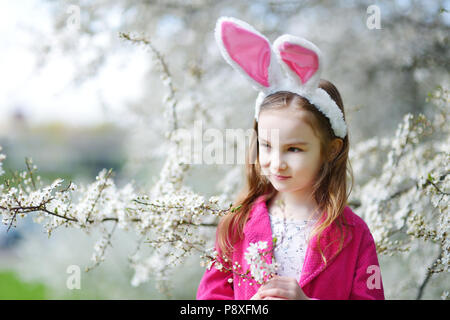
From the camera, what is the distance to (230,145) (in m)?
2.29

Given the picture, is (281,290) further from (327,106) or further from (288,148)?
→ (327,106)

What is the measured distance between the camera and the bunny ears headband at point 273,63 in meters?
1.15

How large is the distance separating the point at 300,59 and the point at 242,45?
0.17 m

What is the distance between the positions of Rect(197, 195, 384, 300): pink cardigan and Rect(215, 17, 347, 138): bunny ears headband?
31 centimetres

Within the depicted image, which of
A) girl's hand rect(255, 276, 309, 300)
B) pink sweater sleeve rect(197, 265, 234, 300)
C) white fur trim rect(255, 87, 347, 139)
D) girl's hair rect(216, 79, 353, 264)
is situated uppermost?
white fur trim rect(255, 87, 347, 139)

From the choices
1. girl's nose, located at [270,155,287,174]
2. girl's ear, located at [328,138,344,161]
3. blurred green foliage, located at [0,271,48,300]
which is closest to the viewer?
girl's nose, located at [270,155,287,174]

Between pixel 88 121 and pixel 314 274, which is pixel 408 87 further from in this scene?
pixel 88 121

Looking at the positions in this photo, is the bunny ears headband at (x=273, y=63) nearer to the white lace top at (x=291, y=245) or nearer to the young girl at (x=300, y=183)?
the young girl at (x=300, y=183)

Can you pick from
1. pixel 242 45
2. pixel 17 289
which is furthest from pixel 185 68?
pixel 17 289

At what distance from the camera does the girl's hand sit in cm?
105

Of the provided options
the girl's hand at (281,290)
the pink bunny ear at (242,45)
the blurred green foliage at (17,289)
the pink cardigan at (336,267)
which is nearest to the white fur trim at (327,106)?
the pink bunny ear at (242,45)

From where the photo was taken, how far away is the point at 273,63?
1.22 metres

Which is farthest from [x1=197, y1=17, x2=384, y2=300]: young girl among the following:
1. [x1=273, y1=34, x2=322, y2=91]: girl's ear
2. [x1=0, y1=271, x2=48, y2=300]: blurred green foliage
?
[x1=0, y1=271, x2=48, y2=300]: blurred green foliage

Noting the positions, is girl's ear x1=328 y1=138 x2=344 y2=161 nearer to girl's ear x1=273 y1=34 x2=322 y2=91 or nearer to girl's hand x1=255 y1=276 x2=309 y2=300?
girl's ear x1=273 y1=34 x2=322 y2=91
